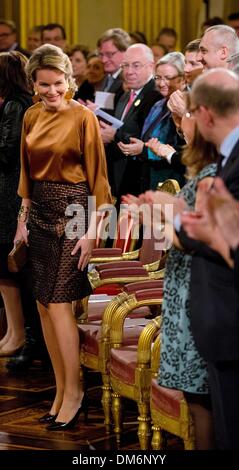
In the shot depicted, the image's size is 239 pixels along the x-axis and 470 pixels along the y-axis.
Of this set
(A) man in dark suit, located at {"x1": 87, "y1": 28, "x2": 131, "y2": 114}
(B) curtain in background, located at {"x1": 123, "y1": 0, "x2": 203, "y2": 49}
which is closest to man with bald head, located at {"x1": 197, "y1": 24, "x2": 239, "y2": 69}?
(A) man in dark suit, located at {"x1": 87, "y1": 28, "x2": 131, "y2": 114}

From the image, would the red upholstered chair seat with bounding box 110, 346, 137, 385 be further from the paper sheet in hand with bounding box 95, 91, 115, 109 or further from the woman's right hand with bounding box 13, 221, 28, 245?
the paper sheet in hand with bounding box 95, 91, 115, 109

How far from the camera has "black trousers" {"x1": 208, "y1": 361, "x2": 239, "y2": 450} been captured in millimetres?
3277

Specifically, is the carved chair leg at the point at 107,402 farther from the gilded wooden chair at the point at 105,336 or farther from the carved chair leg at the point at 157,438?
the carved chair leg at the point at 157,438

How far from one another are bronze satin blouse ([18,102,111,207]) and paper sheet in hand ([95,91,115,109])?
2.59 meters

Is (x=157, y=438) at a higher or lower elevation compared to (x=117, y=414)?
higher

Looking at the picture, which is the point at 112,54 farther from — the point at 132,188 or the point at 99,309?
the point at 99,309

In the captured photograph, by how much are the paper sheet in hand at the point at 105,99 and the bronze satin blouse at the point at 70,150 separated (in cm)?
259

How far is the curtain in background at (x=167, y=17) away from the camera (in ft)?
38.1

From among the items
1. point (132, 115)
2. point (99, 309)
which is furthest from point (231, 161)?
point (132, 115)

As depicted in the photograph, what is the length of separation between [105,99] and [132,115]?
0.71 meters

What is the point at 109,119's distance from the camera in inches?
281
